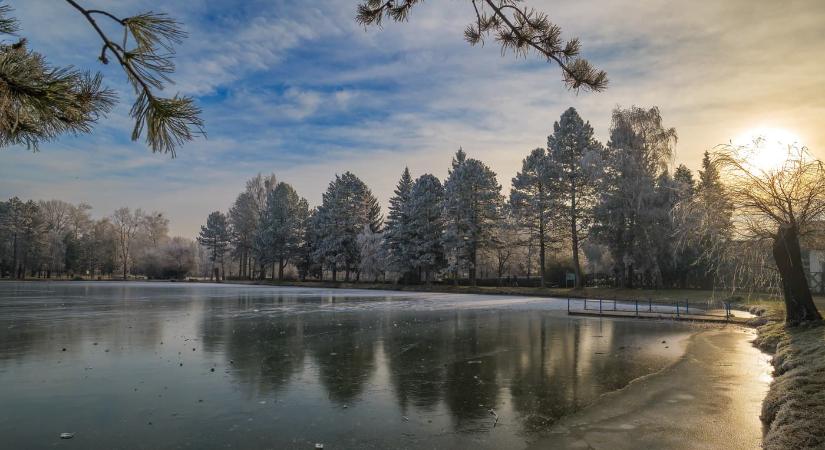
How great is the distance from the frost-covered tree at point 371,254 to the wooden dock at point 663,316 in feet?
120

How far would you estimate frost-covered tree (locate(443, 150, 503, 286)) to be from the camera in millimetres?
51156

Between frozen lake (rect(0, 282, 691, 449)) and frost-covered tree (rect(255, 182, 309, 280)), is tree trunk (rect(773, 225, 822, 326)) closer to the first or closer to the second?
frozen lake (rect(0, 282, 691, 449))

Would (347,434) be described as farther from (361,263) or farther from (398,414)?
(361,263)

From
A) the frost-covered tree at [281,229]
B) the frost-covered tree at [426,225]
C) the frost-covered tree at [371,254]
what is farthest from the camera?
the frost-covered tree at [281,229]

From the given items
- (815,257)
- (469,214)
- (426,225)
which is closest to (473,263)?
(469,214)

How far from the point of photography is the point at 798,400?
6.80 metres

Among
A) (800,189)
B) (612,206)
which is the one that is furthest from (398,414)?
(612,206)

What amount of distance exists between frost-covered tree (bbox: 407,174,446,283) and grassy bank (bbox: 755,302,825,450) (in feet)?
142

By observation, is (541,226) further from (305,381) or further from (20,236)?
(20,236)

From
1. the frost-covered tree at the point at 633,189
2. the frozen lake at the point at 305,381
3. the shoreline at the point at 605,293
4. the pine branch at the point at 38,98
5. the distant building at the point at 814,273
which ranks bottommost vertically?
the shoreline at the point at 605,293

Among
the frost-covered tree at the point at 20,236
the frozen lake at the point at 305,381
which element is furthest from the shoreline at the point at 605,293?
the frost-covered tree at the point at 20,236

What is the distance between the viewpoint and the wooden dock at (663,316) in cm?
2072

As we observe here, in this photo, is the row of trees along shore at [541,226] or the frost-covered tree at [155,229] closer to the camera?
the row of trees along shore at [541,226]

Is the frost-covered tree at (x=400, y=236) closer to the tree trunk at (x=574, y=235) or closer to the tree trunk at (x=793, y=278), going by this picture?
the tree trunk at (x=574, y=235)
